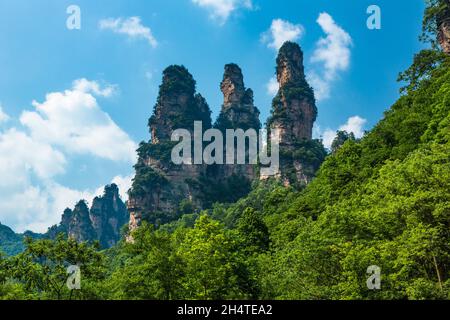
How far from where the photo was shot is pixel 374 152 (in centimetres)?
4553

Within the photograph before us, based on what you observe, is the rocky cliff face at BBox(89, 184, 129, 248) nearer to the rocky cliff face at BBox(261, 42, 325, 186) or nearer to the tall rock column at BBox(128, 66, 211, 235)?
the tall rock column at BBox(128, 66, 211, 235)

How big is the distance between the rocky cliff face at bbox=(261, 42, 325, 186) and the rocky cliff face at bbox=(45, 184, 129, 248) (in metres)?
84.9

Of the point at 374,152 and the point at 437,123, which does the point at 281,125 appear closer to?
the point at 374,152

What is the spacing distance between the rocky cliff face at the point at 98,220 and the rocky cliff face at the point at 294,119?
84878 mm

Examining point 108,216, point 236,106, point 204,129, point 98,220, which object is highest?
point 236,106

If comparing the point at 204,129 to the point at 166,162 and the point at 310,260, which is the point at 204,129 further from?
the point at 310,260

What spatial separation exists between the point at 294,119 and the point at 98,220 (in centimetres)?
8971

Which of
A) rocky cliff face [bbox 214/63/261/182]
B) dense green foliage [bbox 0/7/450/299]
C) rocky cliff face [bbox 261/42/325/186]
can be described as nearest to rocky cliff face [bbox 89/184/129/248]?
rocky cliff face [bbox 214/63/261/182]

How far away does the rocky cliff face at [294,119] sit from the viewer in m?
95.2

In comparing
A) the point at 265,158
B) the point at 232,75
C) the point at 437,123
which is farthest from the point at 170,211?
the point at 437,123

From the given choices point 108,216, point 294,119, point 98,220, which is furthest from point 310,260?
point 108,216

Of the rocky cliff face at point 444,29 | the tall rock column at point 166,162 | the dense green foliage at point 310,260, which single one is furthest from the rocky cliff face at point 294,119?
the dense green foliage at point 310,260

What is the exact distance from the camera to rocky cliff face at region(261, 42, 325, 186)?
3750 inches

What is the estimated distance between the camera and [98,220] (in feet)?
525
